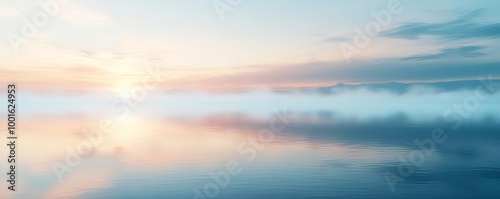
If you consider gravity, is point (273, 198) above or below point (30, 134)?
below

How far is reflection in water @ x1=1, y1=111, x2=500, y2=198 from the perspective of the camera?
1360cm

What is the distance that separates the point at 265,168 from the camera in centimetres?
1645

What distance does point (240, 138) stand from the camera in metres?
25.7

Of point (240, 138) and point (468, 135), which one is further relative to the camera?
point (468, 135)

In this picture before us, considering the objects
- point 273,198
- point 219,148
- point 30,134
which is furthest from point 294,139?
point 30,134

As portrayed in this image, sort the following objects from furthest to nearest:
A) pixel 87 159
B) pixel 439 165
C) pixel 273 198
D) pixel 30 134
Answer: pixel 30 134 → pixel 87 159 → pixel 439 165 → pixel 273 198

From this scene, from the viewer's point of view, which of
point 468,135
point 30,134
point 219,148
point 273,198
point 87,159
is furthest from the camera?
point 468,135

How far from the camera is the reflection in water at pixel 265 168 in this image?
1360cm

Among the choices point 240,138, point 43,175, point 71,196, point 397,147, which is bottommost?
point 71,196

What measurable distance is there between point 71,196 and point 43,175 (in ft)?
10.3

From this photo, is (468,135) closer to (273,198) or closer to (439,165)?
(439,165)

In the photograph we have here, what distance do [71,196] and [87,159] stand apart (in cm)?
615

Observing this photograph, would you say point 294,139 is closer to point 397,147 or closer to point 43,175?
point 397,147

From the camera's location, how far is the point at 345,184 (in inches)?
560
